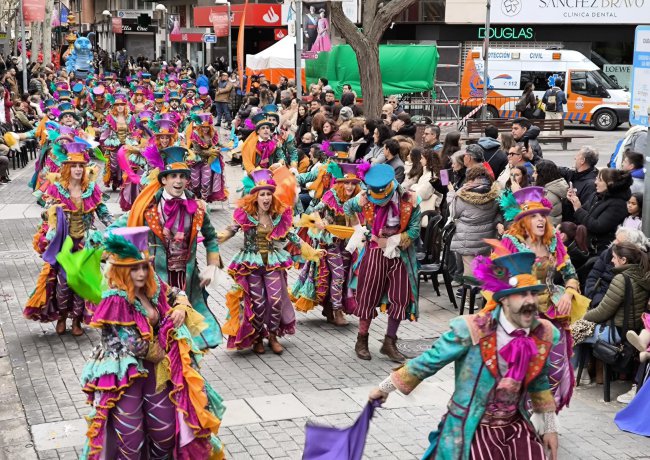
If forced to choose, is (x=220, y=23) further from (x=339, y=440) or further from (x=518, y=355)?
(x=518, y=355)

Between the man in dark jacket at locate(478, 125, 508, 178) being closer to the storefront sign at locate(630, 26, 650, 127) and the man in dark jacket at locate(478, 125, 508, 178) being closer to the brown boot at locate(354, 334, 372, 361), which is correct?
the storefront sign at locate(630, 26, 650, 127)

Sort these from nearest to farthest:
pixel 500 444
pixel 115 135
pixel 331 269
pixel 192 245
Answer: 1. pixel 500 444
2. pixel 192 245
3. pixel 331 269
4. pixel 115 135

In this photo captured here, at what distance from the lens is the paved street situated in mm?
7840

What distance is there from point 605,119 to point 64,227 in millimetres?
25529

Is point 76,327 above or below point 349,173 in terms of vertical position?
below

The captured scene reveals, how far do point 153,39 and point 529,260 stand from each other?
83.6 m

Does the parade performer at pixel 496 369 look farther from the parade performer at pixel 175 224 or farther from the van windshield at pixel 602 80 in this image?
the van windshield at pixel 602 80

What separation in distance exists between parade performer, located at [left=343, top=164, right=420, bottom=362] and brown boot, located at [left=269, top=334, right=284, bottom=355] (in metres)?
0.93

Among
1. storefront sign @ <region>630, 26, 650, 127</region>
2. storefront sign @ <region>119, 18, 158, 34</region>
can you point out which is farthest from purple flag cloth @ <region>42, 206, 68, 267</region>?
storefront sign @ <region>119, 18, 158, 34</region>

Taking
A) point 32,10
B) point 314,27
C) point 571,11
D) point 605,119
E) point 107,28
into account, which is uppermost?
point 107,28

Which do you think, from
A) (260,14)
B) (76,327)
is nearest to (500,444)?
(76,327)

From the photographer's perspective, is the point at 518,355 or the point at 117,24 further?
the point at 117,24

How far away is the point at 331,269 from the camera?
1131 centimetres

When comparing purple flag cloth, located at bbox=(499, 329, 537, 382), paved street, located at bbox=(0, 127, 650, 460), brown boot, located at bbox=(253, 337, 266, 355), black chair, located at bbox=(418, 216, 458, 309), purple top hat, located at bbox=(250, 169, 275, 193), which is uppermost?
purple top hat, located at bbox=(250, 169, 275, 193)
